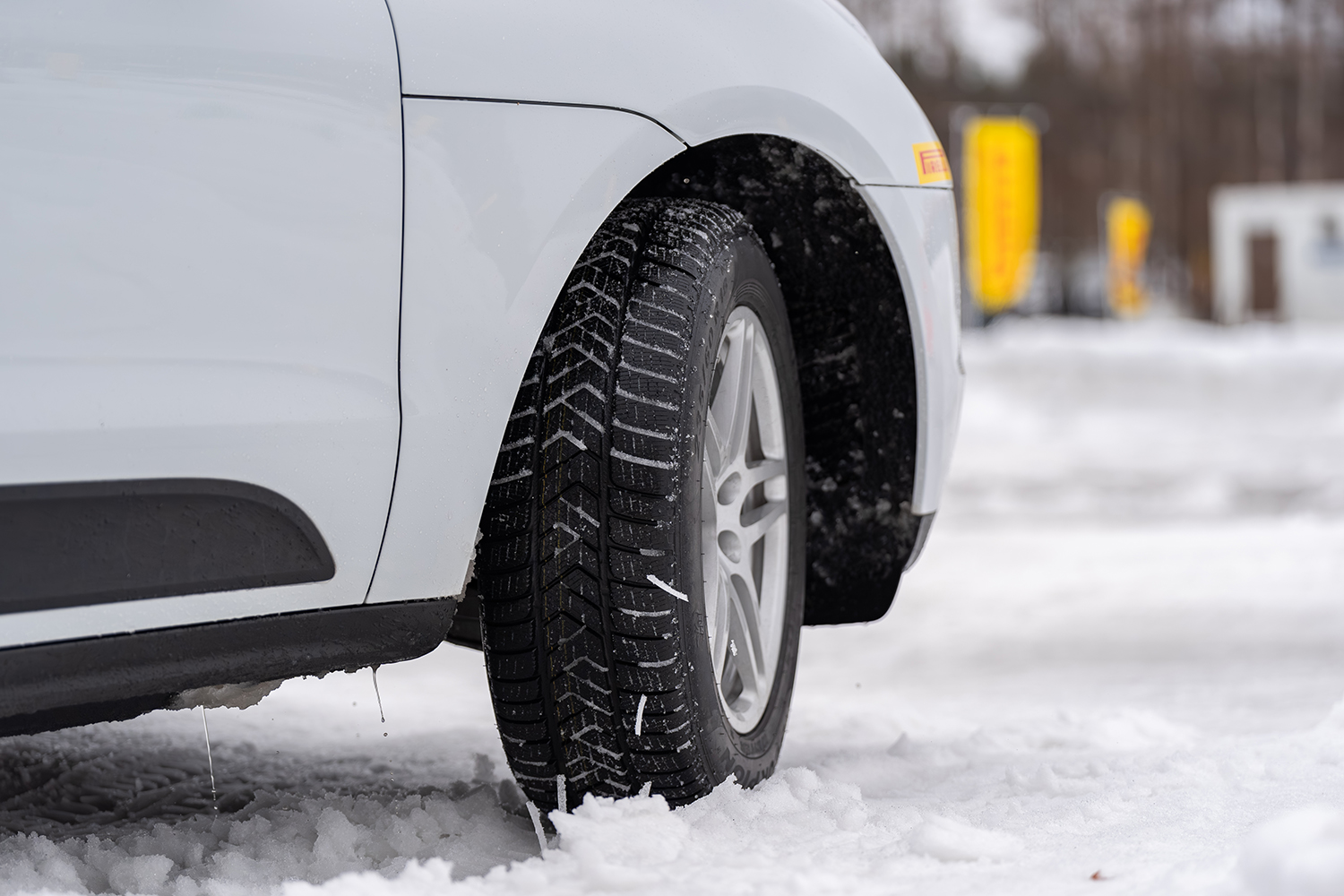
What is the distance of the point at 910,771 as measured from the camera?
2.48 m

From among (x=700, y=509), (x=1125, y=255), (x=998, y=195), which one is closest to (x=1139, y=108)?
(x=1125, y=255)

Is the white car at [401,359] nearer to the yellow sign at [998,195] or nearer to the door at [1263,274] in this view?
the yellow sign at [998,195]

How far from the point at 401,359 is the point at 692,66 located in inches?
24.8

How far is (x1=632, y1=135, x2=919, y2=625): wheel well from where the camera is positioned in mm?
2406

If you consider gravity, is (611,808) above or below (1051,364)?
above

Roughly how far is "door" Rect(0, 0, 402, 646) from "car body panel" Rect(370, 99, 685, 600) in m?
0.03

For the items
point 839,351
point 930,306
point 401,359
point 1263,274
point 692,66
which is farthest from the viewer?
point 1263,274

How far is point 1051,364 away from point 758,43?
41.0 ft

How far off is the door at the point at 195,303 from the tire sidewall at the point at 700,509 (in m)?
0.42

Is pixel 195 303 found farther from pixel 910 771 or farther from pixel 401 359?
pixel 910 771

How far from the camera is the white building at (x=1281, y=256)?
25562 millimetres

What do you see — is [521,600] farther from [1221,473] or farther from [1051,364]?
[1051,364]

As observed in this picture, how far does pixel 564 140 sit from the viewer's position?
1.82 meters

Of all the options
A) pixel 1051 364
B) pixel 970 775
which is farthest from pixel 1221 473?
pixel 970 775
